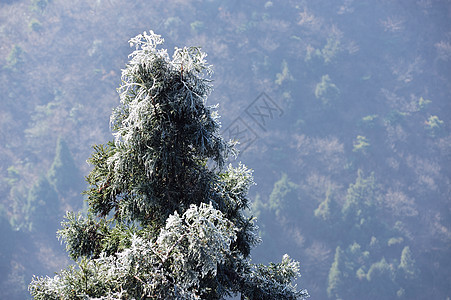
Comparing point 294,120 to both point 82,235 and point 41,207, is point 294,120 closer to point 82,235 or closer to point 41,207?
point 41,207

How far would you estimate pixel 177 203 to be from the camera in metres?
4.69

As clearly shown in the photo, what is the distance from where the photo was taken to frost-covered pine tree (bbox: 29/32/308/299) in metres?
3.63

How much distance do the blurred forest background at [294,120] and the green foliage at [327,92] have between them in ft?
0.73

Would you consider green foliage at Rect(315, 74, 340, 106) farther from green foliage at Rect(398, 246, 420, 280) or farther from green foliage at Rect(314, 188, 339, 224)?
green foliage at Rect(398, 246, 420, 280)

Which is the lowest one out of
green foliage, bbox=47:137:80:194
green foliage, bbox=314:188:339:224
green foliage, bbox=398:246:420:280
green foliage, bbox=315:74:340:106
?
green foliage, bbox=398:246:420:280

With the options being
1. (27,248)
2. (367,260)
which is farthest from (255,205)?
(27,248)

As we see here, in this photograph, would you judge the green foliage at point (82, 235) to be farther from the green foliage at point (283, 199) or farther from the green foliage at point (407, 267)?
the green foliage at point (407, 267)

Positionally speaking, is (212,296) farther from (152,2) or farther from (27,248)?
(152,2)

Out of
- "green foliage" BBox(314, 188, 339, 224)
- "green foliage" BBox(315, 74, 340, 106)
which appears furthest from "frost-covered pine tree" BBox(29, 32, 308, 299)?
"green foliage" BBox(315, 74, 340, 106)

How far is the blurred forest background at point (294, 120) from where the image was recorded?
4119cm

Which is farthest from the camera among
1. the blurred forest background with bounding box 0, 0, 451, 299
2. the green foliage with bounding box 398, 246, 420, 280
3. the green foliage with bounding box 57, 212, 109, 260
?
the blurred forest background with bounding box 0, 0, 451, 299

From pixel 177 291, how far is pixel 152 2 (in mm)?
57217

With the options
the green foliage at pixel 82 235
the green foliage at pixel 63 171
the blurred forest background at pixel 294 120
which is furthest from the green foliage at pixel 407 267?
the green foliage at pixel 82 235

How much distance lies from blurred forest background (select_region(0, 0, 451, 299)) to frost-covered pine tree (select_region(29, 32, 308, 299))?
35.9 meters
